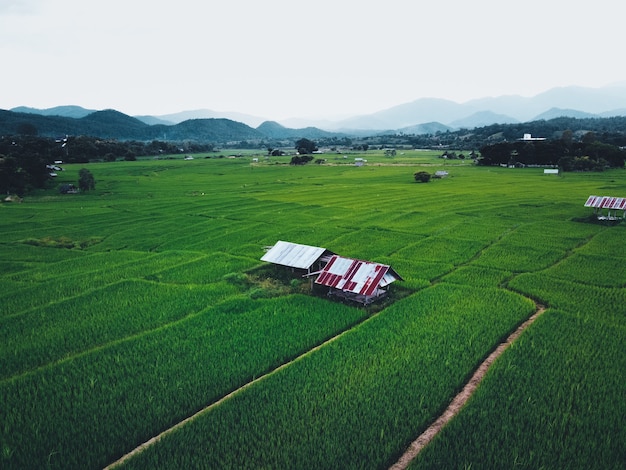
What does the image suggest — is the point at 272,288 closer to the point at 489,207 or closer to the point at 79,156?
the point at 489,207

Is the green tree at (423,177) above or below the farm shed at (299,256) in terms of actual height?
above

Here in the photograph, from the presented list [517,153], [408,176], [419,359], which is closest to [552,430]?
[419,359]

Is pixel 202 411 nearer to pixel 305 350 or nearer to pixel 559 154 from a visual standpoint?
pixel 305 350

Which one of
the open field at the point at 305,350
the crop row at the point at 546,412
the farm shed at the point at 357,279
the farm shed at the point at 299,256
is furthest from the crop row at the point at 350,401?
the farm shed at the point at 299,256

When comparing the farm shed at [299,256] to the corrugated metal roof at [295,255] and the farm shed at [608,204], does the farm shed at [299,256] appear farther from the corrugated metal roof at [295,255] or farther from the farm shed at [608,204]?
the farm shed at [608,204]

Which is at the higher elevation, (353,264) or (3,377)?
(353,264)

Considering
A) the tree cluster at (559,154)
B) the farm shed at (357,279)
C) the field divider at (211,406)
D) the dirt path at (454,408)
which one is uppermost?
the tree cluster at (559,154)

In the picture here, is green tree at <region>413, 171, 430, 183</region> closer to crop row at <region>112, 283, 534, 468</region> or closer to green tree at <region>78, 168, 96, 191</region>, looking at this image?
green tree at <region>78, 168, 96, 191</region>
